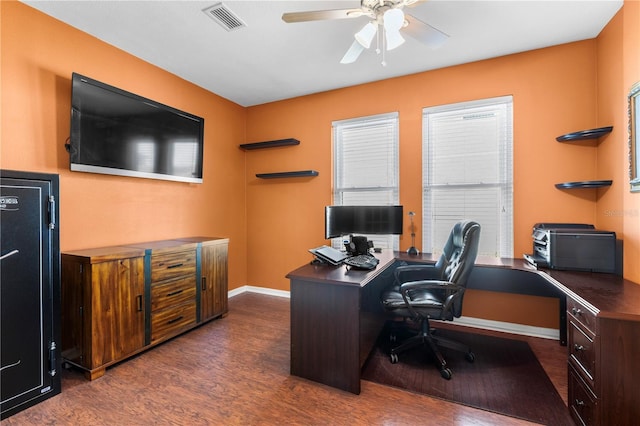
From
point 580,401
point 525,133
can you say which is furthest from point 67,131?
point 525,133

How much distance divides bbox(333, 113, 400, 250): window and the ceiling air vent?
172 centimetres

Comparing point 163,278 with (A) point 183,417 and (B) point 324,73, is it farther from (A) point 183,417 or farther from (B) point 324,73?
(B) point 324,73

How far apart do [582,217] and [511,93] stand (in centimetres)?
142

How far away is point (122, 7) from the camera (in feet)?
7.36

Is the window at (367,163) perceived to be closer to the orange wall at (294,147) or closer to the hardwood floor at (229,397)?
the orange wall at (294,147)

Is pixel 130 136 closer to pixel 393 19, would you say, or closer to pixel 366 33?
pixel 366 33

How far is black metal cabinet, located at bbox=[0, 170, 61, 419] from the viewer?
1767mm

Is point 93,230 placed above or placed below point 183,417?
above

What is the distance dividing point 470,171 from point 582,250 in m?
1.25

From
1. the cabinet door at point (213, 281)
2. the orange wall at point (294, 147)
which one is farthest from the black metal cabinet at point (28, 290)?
the cabinet door at point (213, 281)

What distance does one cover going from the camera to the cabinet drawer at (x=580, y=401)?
150 centimetres

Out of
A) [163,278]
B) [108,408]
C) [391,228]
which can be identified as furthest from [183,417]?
[391,228]

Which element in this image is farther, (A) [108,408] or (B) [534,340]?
(B) [534,340]

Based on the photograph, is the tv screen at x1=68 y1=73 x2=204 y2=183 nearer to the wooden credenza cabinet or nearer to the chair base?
the wooden credenza cabinet
